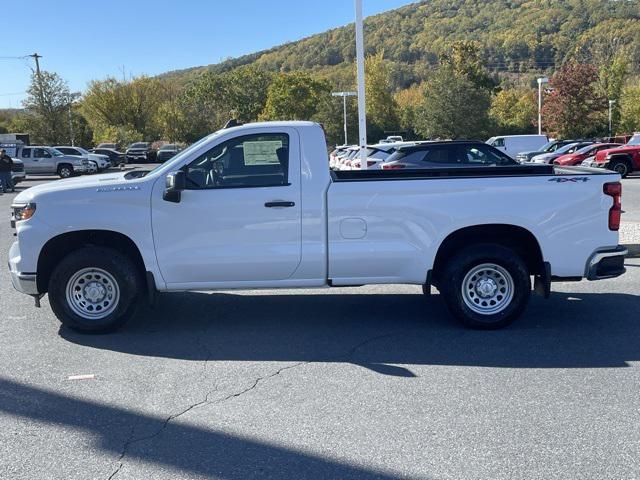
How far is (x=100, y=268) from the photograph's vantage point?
6250 millimetres

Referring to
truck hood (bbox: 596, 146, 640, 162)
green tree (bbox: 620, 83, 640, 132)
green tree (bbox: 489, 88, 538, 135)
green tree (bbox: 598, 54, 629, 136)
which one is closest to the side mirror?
truck hood (bbox: 596, 146, 640, 162)

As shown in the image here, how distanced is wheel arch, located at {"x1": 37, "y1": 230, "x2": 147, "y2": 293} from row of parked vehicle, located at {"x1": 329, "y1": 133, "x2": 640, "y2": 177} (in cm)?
445

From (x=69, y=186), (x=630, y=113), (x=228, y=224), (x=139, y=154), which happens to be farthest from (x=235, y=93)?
(x=228, y=224)

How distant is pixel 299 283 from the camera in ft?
20.7

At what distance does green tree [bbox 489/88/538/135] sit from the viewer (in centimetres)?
6931

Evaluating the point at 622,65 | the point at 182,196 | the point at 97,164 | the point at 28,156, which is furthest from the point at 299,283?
the point at 622,65

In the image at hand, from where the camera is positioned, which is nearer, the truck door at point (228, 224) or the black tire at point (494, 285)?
the truck door at point (228, 224)

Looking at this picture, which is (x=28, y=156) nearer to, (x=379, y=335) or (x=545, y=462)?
(x=379, y=335)

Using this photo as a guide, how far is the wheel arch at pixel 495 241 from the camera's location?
20.9ft

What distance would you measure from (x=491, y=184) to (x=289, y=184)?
1.96m

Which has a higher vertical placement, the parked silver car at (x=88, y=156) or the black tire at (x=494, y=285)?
the parked silver car at (x=88, y=156)

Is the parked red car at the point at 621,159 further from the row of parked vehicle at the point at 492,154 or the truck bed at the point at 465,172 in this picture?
the truck bed at the point at 465,172

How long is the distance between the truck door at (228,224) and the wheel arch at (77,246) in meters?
0.37

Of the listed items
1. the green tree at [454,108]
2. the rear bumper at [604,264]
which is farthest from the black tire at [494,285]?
the green tree at [454,108]
